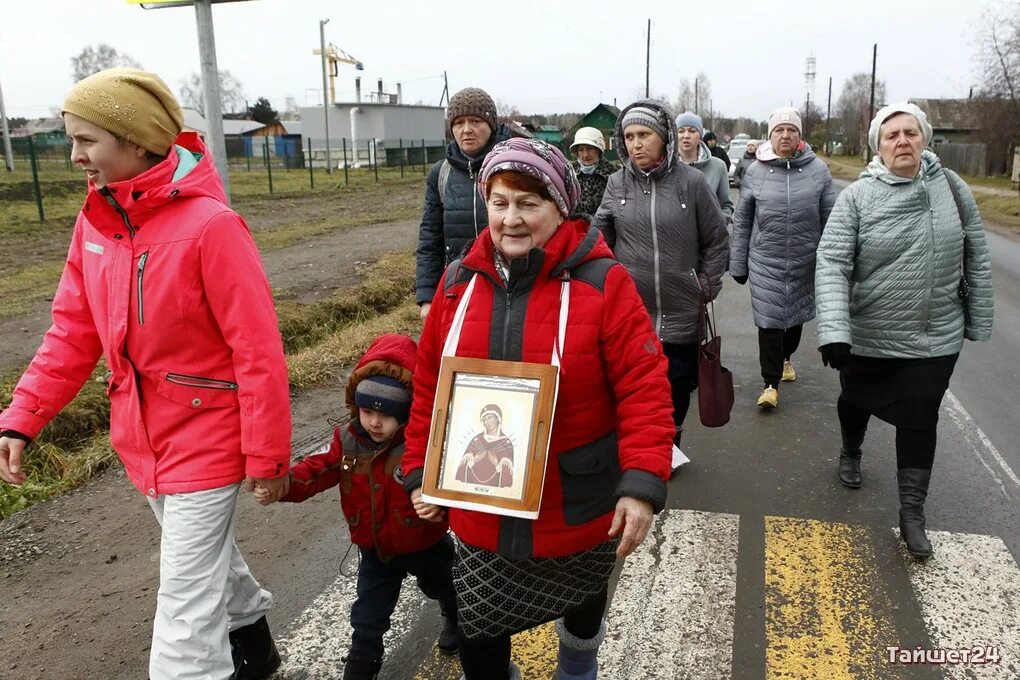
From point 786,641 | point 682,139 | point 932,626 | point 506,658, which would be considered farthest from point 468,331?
point 682,139

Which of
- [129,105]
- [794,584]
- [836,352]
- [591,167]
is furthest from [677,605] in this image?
[591,167]

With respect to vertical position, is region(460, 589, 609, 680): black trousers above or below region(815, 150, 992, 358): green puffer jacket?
below

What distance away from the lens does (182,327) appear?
7.64 feet

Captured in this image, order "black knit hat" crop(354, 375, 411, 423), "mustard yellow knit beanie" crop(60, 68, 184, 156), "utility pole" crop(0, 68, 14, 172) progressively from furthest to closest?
"utility pole" crop(0, 68, 14, 172), "black knit hat" crop(354, 375, 411, 423), "mustard yellow knit beanie" crop(60, 68, 184, 156)

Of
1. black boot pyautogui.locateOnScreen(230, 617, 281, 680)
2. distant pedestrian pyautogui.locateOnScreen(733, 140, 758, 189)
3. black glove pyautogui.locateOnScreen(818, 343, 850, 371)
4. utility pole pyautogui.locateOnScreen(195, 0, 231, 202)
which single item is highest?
utility pole pyautogui.locateOnScreen(195, 0, 231, 202)

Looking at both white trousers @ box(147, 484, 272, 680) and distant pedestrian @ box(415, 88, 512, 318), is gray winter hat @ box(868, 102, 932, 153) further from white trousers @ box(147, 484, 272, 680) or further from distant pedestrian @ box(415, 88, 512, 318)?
white trousers @ box(147, 484, 272, 680)

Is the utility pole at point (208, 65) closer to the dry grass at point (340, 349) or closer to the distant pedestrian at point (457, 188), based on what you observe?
the dry grass at point (340, 349)

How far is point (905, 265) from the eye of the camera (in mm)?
3664

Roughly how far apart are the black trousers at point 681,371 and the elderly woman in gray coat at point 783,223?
116 centimetres

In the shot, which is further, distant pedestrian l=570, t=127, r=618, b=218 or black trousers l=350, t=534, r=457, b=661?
distant pedestrian l=570, t=127, r=618, b=218

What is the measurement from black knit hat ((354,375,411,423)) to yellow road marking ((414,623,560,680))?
959mm

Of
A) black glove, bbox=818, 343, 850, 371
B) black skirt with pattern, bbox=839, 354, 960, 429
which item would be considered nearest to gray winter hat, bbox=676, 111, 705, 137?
black skirt with pattern, bbox=839, 354, 960, 429

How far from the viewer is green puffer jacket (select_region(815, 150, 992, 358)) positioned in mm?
3643

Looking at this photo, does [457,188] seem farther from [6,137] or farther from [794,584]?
[6,137]
